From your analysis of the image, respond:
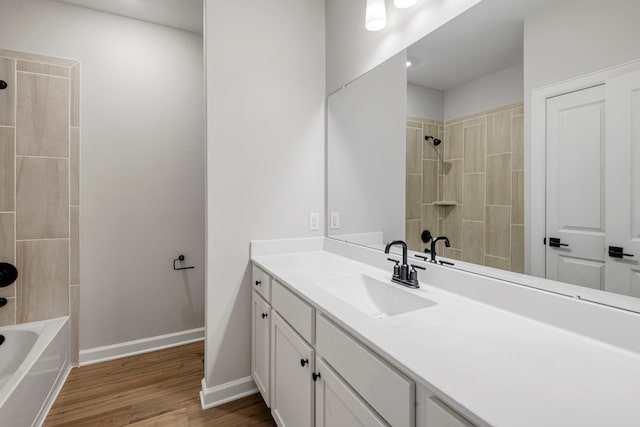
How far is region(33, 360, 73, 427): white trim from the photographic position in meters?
1.68

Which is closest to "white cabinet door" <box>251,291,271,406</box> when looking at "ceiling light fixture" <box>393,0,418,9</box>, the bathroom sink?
the bathroom sink

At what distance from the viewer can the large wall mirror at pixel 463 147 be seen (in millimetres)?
1058

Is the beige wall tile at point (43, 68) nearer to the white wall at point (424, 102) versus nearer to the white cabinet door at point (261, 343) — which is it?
the white cabinet door at point (261, 343)

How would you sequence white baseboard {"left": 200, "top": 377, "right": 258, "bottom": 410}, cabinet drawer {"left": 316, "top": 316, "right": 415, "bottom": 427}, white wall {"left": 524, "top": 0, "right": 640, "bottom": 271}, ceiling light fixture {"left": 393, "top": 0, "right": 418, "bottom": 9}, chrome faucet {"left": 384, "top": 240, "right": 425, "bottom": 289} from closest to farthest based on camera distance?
cabinet drawer {"left": 316, "top": 316, "right": 415, "bottom": 427}, white wall {"left": 524, "top": 0, "right": 640, "bottom": 271}, chrome faucet {"left": 384, "top": 240, "right": 425, "bottom": 289}, ceiling light fixture {"left": 393, "top": 0, "right": 418, "bottom": 9}, white baseboard {"left": 200, "top": 377, "right": 258, "bottom": 410}

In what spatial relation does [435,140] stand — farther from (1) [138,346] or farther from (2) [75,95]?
(1) [138,346]

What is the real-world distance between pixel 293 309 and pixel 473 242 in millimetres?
792

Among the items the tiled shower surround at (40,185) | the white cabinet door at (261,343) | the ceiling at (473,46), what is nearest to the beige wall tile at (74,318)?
the tiled shower surround at (40,185)

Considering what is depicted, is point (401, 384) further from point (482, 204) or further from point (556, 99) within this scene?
point (556, 99)

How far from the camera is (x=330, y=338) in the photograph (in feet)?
3.38

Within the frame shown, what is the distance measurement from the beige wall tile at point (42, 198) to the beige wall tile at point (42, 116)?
0.27 ft

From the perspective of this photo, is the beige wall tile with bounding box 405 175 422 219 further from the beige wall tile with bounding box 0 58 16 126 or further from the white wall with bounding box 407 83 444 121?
the beige wall tile with bounding box 0 58 16 126

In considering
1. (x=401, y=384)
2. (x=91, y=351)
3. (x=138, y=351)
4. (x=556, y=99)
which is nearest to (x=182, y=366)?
(x=138, y=351)

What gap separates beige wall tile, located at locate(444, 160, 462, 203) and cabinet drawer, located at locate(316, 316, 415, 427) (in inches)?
29.4

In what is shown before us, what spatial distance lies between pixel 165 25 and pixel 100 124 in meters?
0.96
